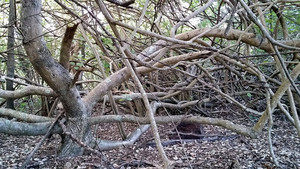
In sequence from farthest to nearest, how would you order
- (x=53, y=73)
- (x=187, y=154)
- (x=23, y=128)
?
(x=187, y=154) → (x=23, y=128) → (x=53, y=73)

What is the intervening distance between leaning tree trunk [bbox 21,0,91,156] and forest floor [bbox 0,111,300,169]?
0.15 metres

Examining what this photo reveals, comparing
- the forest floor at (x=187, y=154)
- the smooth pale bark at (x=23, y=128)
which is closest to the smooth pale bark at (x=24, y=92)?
the smooth pale bark at (x=23, y=128)

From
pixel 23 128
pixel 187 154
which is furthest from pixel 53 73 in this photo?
pixel 187 154

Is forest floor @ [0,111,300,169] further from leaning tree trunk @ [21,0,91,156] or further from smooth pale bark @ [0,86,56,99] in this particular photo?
smooth pale bark @ [0,86,56,99]

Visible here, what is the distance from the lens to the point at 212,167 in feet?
4.83

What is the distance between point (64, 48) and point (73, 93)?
33 cm

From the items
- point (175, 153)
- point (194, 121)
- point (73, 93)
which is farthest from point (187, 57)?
point (73, 93)

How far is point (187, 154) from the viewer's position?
5.70 feet

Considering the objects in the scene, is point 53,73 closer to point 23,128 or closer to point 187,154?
point 23,128

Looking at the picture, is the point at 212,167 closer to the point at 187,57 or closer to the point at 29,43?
the point at 187,57

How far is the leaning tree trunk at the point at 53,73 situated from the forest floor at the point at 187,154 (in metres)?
0.15

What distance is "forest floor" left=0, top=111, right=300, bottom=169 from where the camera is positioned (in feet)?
4.91

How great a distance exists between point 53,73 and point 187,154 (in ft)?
3.50

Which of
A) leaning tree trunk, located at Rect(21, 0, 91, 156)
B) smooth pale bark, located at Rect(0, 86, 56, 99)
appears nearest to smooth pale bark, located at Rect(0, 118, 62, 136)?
leaning tree trunk, located at Rect(21, 0, 91, 156)
